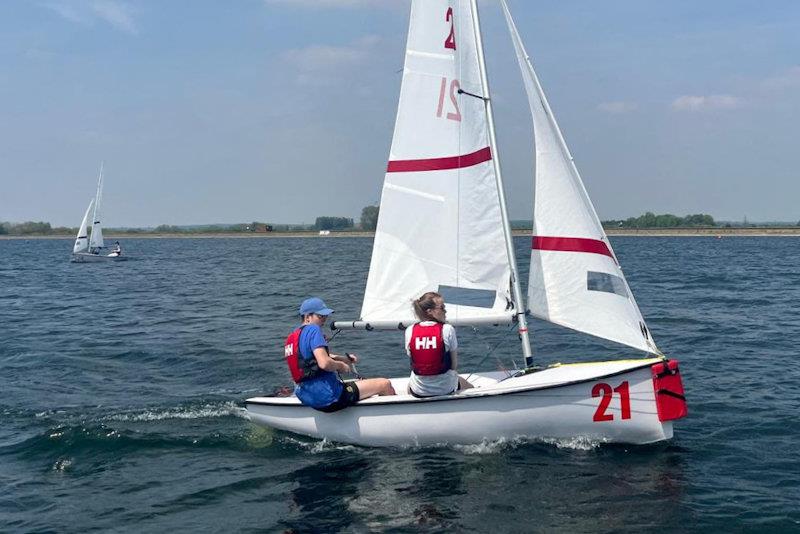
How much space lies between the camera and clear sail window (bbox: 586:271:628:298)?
26.1 ft

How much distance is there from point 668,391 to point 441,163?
3.63 metres

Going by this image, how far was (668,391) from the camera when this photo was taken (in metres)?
7.36

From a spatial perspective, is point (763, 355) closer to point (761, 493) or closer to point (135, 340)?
point (761, 493)

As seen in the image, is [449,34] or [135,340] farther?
[135,340]

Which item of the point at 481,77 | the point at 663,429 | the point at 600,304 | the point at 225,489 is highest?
the point at 481,77

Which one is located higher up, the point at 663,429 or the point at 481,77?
the point at 481,77

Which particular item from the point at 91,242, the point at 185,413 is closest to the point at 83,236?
the point at 91,242

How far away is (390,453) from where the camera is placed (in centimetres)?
788

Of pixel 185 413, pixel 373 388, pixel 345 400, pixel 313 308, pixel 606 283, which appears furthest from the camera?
pixel 185 413

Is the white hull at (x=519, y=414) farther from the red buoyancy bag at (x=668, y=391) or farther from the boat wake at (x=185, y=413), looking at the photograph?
the boat wake at (x=185, y=413)

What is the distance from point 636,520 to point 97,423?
21.3 ft

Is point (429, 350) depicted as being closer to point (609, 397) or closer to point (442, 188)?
point (609, 397)

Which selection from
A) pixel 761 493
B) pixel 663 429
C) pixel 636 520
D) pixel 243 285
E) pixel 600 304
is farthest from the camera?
pixel 243 285

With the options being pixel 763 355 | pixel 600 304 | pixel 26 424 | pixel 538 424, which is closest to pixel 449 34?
pixel 600 304
